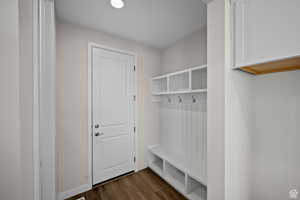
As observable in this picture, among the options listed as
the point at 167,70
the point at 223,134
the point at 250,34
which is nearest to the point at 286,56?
the point at 250,34

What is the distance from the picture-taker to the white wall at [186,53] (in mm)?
1851

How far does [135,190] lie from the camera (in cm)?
182

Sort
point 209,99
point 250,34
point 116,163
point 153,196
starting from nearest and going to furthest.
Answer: point 250,34 < point 209,99 < point 153,196 < point 116,163

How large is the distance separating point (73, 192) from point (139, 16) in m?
2.71

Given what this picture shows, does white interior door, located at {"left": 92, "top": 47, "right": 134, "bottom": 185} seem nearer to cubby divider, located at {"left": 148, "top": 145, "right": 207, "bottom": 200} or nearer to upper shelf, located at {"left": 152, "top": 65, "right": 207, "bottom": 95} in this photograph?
cubby divider, located at {"left": 148, "top": 145, "right": 207, "bottom": 200}

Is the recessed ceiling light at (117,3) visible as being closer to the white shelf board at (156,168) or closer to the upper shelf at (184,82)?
the upper shelf at (184,82)

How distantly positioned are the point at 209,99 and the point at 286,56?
0.51m

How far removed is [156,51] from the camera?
262 centimetres

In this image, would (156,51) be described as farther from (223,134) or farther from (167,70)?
(223,134)

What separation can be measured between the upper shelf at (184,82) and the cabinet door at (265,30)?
0.68m

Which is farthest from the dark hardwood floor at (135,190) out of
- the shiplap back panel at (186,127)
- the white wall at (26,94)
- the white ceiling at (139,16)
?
the white ceiling at (139,16)

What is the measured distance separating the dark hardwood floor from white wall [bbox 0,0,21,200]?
1765 millimetres

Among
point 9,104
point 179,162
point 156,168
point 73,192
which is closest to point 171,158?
point 179,162

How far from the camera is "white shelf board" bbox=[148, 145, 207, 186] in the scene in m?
1.52
